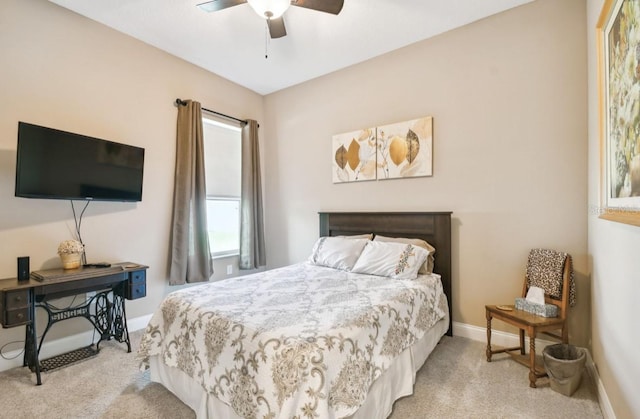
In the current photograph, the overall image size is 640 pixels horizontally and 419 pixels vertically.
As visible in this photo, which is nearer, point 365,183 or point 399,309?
point 399,309

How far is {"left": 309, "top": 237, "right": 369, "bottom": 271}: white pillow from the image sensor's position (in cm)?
298

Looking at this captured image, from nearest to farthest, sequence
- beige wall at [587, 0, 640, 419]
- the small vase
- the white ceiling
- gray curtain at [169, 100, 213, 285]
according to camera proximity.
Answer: beige wall at [587, 0, 640, 419], the small vase, the white ceiling, gray curtain at [169, 100, 213, 285]

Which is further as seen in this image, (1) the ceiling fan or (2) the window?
(2) the window

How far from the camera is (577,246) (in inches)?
93.0

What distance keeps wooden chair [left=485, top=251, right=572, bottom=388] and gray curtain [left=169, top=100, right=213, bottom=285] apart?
9.88 ft

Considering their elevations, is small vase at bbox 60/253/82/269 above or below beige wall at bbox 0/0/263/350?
below

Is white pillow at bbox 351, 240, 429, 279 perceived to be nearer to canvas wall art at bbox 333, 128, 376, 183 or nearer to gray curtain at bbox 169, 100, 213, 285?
canvas wall art at bbox 333, 128, 376, 183

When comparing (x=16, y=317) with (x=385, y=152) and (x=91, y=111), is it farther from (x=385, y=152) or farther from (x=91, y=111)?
(x=385, y=152)

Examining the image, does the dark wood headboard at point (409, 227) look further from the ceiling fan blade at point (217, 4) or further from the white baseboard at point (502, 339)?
the ceiling fan blade at point (217, 4)

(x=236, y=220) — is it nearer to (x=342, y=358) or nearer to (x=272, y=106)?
(x=272, y=106)

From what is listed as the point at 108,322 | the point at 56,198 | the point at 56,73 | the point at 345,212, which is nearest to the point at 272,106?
the point at 345,212

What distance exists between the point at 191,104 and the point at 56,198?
64.9 inches

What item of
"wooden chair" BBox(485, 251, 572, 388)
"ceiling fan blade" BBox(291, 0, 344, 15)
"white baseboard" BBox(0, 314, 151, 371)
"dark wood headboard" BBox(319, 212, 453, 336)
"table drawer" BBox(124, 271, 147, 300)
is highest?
"ceiling fan blade" BBox(291, 0, 344, 15)

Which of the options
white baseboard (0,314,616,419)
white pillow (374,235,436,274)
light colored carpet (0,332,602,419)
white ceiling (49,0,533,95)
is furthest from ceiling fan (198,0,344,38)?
white baseboard (0,314,616,419)
